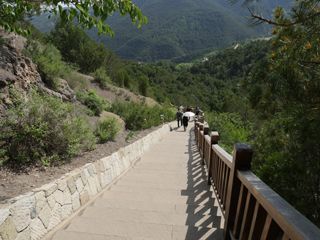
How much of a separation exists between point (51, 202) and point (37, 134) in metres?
1.39

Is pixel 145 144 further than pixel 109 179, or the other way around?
pixel 145 144

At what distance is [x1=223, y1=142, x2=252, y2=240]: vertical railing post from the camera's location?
191cm

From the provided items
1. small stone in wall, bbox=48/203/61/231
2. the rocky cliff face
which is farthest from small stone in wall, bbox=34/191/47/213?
the rocky cliff face

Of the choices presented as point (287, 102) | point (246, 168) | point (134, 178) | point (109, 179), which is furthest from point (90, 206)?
point (287, 102)

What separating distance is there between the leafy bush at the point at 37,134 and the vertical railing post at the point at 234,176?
3.05 m

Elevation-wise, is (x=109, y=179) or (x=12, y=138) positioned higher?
(x=12, y=138)

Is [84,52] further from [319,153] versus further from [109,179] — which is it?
[319,153]

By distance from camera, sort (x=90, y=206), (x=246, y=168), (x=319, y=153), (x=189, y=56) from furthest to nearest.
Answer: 1. (x=189, y=56)
2. (x=319, y=153)
3. (x=90, y=206)
4. (x=246, y=168)

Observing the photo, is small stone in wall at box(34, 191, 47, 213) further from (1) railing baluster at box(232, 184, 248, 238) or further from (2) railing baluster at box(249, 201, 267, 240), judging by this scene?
(2) railing baluster at box(249, 201, 267, 240)

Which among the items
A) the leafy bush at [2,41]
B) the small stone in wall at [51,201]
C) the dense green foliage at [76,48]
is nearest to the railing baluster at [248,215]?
the small stone in wall at [51,201]

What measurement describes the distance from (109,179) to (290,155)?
13.8 ft

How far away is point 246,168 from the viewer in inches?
76.0

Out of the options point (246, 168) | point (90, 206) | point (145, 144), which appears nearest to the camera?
point (246, 168)

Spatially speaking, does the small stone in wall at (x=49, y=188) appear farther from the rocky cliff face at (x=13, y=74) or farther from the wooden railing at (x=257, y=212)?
the rocky cliff face at (x=13, y=74)
